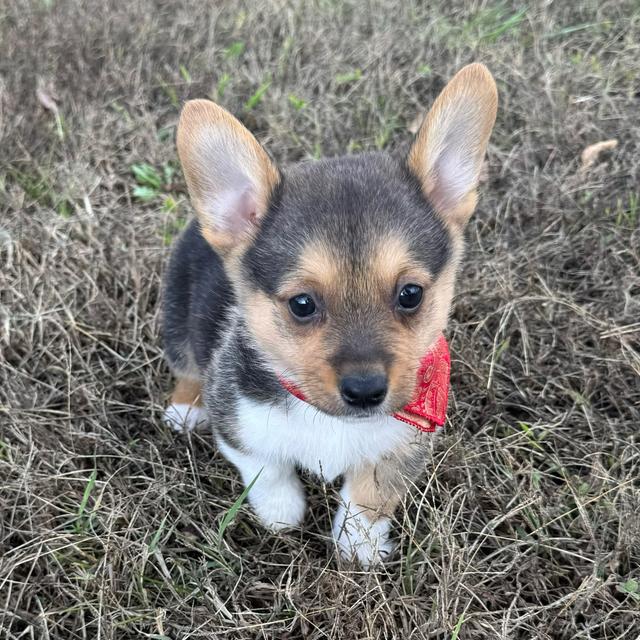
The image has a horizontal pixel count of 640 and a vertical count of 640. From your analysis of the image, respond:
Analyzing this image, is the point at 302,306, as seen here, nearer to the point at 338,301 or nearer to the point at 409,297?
the point at 338,301

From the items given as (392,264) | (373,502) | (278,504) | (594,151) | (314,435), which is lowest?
(278,504)

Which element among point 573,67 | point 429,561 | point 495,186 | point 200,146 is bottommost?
point 429,561

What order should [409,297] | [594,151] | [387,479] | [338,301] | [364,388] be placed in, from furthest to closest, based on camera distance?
[594,151], [387,479], [409,297], [338,301], [364,388]

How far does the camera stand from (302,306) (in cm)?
260

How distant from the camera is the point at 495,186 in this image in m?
4.99

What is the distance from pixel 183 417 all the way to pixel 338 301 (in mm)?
1681

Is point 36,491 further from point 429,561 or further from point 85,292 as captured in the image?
point 429,561

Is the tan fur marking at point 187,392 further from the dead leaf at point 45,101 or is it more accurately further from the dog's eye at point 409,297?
the dead leaf at point 45,101

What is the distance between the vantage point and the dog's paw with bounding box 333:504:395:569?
9.87 feet

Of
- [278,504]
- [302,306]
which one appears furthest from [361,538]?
[302,306]

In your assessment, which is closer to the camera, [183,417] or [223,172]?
[223,172]

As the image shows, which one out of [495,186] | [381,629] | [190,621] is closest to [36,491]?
[190,621]

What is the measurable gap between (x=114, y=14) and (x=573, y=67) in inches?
158

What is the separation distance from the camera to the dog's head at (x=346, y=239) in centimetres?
248
